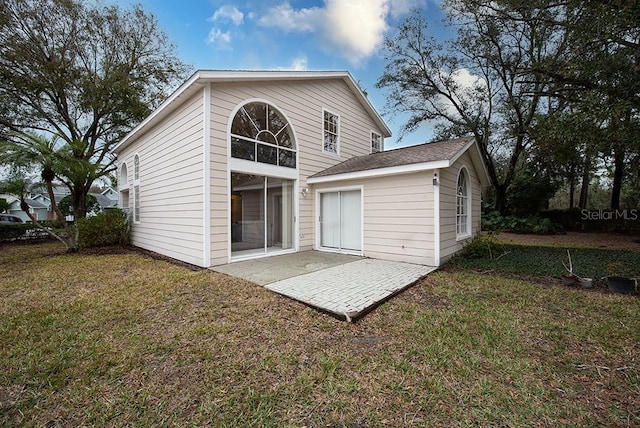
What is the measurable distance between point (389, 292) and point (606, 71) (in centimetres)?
772

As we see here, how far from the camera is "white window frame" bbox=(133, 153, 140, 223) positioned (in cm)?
1049

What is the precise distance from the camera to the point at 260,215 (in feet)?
25.4

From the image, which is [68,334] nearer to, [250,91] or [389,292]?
[389,292]

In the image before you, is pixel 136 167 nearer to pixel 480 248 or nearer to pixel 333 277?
pixel 333 277

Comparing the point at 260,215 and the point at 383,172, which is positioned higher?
the point at 383,172

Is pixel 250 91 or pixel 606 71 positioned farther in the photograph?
pixel 250 91

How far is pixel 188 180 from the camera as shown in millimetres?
7055

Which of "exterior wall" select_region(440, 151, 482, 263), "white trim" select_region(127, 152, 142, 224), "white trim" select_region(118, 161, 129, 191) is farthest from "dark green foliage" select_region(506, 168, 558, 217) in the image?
"white trim" select_region(118, 161, 129, 191)

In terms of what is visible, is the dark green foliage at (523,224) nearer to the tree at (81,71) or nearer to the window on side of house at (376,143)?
the window on side of house at (376,143)

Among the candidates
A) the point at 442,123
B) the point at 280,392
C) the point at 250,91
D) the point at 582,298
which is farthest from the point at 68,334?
the point at 442,123

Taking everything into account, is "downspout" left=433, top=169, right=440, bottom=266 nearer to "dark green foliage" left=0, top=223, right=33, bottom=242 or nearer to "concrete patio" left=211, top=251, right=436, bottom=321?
"concrete patio" left=211, top=251, right=436, bottom=321

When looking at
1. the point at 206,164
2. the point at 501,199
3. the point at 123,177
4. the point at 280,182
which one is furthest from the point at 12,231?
the point at 501,199

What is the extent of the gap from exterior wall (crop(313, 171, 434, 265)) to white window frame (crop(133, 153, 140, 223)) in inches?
333

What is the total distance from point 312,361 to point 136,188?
11142mm
